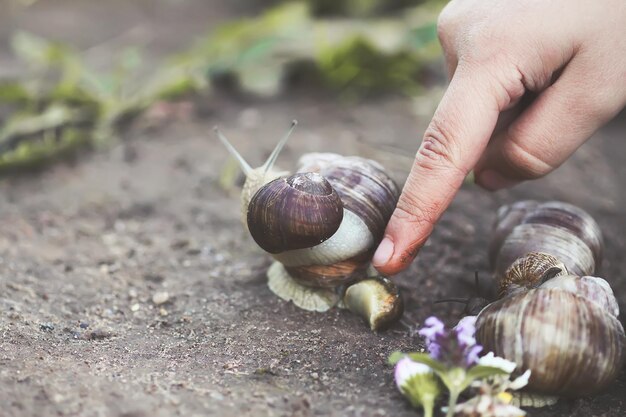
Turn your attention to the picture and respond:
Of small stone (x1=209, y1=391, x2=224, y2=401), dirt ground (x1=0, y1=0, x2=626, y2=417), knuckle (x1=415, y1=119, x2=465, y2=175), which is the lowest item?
dirt ground (x1=0, y1=0, x2=626, y2=417)

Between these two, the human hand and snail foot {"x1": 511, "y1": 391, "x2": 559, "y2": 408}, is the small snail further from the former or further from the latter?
the human hand

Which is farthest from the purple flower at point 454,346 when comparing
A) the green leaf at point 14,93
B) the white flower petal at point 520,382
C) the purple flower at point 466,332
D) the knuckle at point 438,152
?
the green leaf at point 14,93

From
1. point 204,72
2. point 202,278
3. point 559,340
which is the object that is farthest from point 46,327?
point 204,72

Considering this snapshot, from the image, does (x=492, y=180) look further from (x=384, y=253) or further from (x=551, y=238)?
(x=384, y=253)

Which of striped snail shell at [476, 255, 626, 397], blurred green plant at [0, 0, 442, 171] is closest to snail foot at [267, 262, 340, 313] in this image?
striped snail shell at [476, 255, 626, 397]

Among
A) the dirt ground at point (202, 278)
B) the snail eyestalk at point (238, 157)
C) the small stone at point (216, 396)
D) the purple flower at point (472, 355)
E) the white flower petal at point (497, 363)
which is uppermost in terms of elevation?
the snail eyestalk at point (238, 157)

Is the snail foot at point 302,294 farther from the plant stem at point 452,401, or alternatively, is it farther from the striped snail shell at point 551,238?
the plant stem at point 452,401

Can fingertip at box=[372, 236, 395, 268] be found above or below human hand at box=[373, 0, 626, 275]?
below
